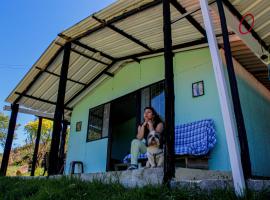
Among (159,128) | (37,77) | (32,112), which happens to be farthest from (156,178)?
(32,112)

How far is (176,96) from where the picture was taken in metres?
5.80

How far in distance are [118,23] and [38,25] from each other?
733cm

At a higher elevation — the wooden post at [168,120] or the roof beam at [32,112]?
the roof beam at [32,112]

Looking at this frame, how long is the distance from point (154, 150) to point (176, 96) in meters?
2.05

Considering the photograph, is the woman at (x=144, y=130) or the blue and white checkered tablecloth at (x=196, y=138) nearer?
the woman at (x=144, y=130)

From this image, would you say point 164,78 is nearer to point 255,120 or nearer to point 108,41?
point 108,41

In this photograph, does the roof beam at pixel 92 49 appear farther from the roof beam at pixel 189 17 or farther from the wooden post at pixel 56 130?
the roof beam at pixel 189 17

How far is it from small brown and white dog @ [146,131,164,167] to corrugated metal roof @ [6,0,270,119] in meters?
1.80

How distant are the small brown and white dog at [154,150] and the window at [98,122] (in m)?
3.56

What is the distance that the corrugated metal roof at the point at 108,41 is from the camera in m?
4.62

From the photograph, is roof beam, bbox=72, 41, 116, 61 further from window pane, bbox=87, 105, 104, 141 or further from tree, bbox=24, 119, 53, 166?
tree, bbox=24, 119, 53, 166

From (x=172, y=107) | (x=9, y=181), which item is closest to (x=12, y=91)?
(x=9, y=181)

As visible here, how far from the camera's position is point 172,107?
3076mm

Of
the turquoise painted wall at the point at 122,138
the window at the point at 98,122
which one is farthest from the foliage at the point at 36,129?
the window at the point at 98,122
